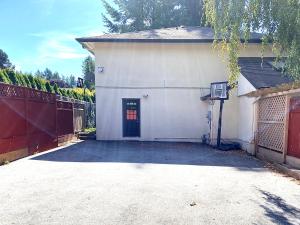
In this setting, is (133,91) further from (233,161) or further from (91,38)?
(233,161)

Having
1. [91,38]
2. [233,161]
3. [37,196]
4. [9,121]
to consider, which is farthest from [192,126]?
[37,196]

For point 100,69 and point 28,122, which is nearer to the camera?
point 28,122

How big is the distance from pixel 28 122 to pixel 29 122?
3.1 inches

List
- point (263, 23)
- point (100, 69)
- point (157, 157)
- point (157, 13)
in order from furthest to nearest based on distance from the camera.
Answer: point (157, 13)
point (100, 69)
point (157, 157)
point (263, 23)

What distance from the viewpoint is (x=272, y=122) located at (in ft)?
32.1

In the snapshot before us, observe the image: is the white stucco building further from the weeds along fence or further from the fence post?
the fence post

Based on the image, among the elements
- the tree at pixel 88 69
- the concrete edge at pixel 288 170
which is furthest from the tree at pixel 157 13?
the tree at pixel 88 69

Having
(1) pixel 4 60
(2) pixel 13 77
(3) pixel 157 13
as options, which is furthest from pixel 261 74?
(1) pixel 4 60

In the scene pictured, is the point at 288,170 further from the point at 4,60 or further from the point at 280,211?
the point at 4,60

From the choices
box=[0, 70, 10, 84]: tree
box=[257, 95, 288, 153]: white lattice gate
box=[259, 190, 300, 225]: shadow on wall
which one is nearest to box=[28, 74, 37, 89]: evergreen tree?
box=[0, 70, 10, 84]: tree

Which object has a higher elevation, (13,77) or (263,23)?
(263,23)

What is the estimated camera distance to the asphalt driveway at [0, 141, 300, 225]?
171 inches

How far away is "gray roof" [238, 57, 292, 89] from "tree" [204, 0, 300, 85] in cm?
469

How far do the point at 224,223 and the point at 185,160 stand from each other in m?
5.61
